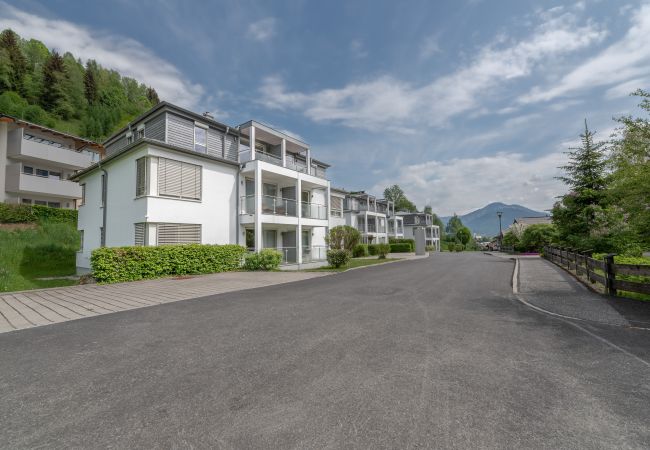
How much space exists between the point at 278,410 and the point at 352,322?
Answer: 129 inches

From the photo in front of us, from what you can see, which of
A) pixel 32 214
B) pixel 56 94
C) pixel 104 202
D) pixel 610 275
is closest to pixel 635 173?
pixel 610 275

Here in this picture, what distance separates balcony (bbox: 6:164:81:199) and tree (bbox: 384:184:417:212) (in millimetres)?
72641

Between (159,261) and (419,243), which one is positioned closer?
(159,261)

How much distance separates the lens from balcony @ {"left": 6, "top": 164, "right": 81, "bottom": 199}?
26125mm

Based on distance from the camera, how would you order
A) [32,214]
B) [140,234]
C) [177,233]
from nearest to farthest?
[140,234]
[177,233]
[32,214]

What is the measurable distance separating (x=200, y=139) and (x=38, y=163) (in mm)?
24623

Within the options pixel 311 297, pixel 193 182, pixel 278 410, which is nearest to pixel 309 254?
pixel 193 182

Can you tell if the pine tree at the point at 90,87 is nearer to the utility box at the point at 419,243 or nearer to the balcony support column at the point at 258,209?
the balcony support column at the point at 258,209

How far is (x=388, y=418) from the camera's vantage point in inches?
102

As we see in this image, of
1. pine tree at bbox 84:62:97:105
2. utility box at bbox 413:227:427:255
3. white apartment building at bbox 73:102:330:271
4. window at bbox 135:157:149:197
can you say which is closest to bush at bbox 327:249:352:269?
white apartment building at bbox 73:102:330:271

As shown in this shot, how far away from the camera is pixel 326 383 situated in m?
3.28

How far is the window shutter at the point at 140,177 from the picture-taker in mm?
14340

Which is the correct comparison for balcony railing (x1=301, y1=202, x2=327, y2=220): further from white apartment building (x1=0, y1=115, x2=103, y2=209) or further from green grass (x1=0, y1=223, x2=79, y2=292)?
white apartment building (x1=0, y1=115, x2=103, y2=209)

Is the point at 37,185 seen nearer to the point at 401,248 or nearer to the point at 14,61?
the point at 14,61
